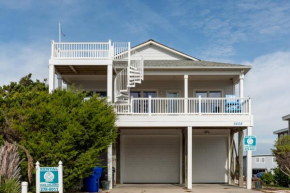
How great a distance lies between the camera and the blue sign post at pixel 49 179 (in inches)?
430

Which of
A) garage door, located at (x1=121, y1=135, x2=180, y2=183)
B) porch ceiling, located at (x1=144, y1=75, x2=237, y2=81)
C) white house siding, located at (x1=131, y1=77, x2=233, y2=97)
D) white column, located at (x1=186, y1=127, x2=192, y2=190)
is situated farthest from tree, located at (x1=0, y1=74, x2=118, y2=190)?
white house siding, located at (x1=131, y1=77, x2=233, y2=97)

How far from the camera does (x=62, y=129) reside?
43.3 feet

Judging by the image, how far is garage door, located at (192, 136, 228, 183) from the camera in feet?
66.8

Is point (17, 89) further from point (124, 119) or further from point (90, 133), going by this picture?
point (90, 133)

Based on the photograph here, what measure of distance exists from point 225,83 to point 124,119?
22.1ft

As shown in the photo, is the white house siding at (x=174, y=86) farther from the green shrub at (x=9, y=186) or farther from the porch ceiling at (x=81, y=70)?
the green shrub at (x=9, y=186)

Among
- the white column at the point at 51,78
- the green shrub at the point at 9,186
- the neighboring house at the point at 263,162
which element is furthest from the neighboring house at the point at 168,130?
the neighboring house at the point at 263,162

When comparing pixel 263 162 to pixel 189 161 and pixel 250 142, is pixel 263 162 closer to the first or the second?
pixel 250 142

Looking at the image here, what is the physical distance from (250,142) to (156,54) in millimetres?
8180

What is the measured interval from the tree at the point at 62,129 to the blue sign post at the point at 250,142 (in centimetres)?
628

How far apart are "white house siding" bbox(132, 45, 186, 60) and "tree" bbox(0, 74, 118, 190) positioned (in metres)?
7.91

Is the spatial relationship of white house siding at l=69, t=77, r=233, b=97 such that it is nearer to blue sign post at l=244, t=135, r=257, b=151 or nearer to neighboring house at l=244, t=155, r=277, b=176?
blue sign post at l=244, t=135, r=257, b=151

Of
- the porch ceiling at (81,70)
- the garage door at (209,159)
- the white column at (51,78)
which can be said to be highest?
the porch ceiling at (81,70)

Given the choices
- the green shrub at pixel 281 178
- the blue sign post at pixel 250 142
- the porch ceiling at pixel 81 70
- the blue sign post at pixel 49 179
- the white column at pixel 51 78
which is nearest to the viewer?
the blue sign post at pixel 49 179
